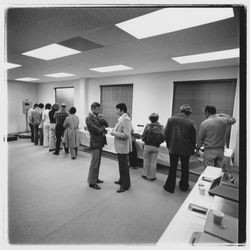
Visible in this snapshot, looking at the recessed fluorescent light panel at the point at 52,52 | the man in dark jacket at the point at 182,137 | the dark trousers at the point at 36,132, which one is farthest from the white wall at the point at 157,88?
the dark trousers at the point at 36,132

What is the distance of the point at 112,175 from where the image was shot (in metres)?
3.21

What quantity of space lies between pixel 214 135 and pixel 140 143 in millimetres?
1676

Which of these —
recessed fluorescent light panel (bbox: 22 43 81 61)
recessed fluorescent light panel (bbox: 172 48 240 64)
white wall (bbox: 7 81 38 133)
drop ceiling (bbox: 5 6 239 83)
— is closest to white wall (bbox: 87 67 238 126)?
recessed fluorescent light panel (bbox: 172 48 240 64)

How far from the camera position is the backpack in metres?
2.82

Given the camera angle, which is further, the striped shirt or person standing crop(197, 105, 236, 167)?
the striped shirt

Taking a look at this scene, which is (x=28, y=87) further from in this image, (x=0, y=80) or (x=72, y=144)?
(x=0, y=80)

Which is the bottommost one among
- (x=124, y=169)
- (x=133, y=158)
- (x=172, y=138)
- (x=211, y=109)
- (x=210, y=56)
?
(x=133, y=158)

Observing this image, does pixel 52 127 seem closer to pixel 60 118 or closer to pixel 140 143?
pixel 60 118

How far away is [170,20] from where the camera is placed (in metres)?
1.57

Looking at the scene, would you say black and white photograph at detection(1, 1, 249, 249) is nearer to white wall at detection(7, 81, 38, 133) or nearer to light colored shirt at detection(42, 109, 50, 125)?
light colored shirt at detection(42, 109, 50, 125)

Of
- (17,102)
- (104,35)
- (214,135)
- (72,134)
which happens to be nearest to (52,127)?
(72,134)

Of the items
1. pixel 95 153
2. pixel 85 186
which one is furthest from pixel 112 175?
pixel 95 153

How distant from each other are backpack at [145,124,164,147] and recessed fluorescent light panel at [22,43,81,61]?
6.26ft

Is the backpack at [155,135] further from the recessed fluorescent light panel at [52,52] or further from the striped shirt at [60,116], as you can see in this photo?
the striped shirt at [60,116]
